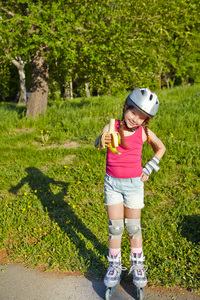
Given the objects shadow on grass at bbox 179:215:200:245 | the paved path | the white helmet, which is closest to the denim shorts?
the white helmet

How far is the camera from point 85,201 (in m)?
4.73

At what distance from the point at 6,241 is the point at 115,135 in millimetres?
2384

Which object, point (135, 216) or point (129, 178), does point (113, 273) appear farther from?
point (129, 178)

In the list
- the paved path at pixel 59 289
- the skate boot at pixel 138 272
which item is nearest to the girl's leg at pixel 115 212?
the skate boot at pixel 138 272

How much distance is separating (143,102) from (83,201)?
8.28 feet

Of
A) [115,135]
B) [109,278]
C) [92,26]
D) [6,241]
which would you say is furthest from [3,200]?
[92,26]

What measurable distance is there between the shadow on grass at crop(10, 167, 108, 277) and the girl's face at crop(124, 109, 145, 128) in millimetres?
1731

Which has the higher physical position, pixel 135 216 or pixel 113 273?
pixel 135 216

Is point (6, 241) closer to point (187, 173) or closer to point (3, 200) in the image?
point (3, 200)

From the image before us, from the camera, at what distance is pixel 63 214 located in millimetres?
4426

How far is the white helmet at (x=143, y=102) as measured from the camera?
2635 millimetres

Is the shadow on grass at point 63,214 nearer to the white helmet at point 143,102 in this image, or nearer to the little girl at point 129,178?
the little girl at point 129,178

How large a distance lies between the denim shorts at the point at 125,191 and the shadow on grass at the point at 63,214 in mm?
1015

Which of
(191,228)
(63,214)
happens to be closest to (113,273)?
(191,228)
